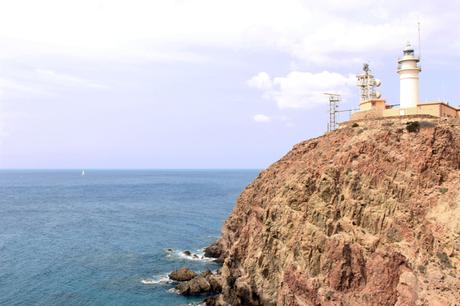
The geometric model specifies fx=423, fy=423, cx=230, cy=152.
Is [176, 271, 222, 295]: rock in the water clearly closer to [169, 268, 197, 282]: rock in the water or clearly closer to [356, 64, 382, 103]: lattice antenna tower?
[169, 268, 197, 282]: rock in the water

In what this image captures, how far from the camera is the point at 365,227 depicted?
42.5 m

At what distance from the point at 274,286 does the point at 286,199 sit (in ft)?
32.5

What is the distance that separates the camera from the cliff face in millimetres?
38438

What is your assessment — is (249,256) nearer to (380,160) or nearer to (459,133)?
(380,160)

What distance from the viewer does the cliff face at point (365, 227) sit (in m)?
38.4

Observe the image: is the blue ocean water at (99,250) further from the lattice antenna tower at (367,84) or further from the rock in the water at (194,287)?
the lattice antenna tower at (367,84)

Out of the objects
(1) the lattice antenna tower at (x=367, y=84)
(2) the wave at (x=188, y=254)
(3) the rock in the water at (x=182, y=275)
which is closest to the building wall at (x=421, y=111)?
(1) the lattice antenna tower at (x=367, y=84)

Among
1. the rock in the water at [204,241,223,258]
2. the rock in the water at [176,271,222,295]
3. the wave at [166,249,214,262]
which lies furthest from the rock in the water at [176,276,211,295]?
the rock in the water at [204,241,223,258]

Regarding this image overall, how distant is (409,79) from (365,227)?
73.2ft

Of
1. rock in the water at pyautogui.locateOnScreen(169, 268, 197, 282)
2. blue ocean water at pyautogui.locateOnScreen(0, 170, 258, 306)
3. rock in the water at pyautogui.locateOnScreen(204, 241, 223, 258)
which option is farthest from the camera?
rock in the water at pyautogui.locateOnScreen(204, 241, 223, 258)

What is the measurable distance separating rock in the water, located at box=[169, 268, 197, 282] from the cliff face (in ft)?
33.5

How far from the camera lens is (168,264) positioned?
7000cm

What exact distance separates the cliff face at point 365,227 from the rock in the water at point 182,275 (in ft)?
33.5

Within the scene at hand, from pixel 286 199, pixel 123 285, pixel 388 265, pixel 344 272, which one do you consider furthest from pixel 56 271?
pixel 388 265
